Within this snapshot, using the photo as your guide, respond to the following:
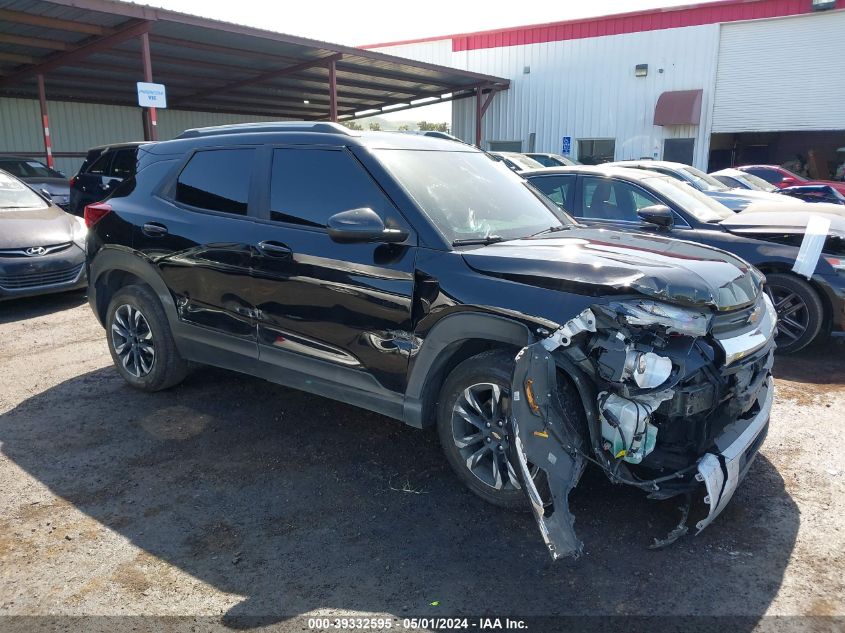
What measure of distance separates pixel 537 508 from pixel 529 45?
24.9 metres

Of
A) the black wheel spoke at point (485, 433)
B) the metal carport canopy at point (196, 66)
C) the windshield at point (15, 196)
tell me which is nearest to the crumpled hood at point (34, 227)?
the windshield at point (15, 196)

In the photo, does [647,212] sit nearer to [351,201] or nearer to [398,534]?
[351,201]

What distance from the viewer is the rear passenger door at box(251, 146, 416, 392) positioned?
351cm

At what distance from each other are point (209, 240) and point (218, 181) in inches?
16.8

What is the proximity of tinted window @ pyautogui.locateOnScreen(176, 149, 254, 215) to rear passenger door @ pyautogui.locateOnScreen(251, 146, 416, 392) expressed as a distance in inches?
9.3

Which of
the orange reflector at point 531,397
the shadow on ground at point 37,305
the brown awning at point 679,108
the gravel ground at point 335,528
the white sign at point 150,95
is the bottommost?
the gravel ground at point 335,528

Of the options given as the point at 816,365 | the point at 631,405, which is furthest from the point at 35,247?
the point at 816,365

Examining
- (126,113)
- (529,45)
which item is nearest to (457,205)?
(529,45)

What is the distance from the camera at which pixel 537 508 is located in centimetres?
276

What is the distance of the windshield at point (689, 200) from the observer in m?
6.61

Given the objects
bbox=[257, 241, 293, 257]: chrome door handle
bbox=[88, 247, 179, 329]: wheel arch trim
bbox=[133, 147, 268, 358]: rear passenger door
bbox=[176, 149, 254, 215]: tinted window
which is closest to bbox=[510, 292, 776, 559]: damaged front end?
bbox=[257, 241, 293, 257]: chrome door handle

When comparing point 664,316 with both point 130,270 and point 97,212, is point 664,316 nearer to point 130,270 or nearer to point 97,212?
point 130,270

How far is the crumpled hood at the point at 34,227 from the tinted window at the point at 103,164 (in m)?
3.93

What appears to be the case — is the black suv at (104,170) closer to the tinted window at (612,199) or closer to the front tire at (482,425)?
the tinted window at (612,199)
